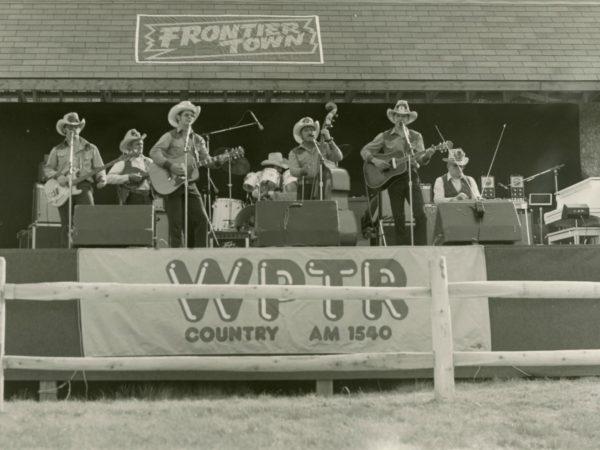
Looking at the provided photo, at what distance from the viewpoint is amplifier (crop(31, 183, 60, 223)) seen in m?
12.0

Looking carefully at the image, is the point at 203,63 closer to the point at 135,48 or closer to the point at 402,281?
the point at 135,48

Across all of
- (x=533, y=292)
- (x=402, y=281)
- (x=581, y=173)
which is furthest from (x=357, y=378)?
(x=581, y=173)

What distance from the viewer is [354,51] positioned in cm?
1328

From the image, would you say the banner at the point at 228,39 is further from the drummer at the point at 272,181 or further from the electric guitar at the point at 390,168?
the electric guitar at the point at 390,168

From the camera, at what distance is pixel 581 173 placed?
45.1 ft

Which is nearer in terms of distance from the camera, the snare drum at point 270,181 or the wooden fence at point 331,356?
the wooden fence at point 331,356

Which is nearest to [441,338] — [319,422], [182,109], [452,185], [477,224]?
[319,422]

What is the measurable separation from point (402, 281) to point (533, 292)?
1642mm

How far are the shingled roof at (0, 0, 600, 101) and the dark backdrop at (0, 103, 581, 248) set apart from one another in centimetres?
82

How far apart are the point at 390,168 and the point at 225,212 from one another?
11.6ft

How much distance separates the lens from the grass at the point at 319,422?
5691 millimetres

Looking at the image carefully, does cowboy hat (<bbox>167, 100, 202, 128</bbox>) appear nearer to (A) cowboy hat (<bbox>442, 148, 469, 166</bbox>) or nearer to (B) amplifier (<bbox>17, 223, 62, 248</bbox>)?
(B) amplifier (<bbox>17, 223, 62, 248</bbox>)

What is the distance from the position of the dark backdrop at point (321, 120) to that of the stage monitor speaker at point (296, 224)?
529 cm

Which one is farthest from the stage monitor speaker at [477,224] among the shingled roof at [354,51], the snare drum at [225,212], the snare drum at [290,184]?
the snare drum at [225,212]
